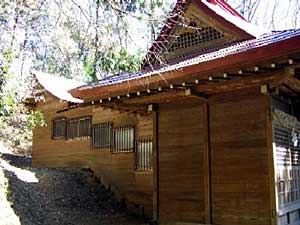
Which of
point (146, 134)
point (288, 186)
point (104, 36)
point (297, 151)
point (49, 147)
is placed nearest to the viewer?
point (104, 36)

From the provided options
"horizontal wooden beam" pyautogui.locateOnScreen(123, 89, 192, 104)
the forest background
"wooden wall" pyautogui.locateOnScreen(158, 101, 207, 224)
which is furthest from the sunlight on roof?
"wooden wall" pyautogui.locateOnScreen(158, 101, 207, 224)

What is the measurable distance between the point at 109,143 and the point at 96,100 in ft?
10.7

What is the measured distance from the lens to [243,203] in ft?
21.5

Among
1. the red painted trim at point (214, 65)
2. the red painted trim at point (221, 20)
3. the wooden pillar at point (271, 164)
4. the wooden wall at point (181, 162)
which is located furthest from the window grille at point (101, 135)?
the wooden pillar at point (271, 164)

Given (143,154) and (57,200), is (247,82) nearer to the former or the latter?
(143,154)

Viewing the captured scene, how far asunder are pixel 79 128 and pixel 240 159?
6.70m

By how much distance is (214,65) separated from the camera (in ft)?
19.2

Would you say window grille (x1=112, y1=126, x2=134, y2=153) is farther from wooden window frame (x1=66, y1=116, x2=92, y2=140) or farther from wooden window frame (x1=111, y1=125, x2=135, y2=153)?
wooden window frame (x1=66, y1=116, x2=92, y2=140)

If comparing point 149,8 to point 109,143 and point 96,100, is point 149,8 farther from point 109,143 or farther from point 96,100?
point 109,143

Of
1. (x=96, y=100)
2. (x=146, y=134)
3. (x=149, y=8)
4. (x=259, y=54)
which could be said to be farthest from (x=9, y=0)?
Answer: (x=259, y=54)

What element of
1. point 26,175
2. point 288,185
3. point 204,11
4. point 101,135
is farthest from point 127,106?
point 26,175

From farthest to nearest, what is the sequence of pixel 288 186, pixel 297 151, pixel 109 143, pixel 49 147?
pixel 49 147 < pixel 109 143 < pixel 297 151 < pixel 288 186

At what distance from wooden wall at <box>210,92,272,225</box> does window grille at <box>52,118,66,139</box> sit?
22.7ft

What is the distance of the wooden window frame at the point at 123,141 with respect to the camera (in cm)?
997
